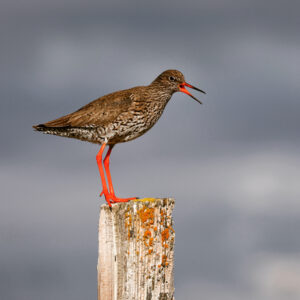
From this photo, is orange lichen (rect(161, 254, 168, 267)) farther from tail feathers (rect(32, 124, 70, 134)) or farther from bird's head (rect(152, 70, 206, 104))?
bird's head (rect(152, 70, 206, 104))

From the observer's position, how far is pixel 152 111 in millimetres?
10742

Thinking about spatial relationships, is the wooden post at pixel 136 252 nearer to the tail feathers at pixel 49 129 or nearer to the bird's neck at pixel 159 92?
the tail feathers at pixel 49 129

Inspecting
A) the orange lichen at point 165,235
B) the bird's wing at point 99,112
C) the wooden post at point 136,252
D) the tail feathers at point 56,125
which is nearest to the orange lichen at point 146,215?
the wooden post at point 136,252

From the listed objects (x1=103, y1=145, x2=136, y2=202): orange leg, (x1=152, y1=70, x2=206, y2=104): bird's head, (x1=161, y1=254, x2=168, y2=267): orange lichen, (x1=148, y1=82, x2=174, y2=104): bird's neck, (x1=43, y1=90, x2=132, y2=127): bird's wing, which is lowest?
(x1=161, y1=254, x2=168, y2=267): orange lichen

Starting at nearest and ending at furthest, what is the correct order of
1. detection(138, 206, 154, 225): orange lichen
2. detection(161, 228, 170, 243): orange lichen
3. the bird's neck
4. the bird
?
detection(138, 206, 154, 225): orange lichen, detection(161, 228, 170, 243): orange lichen, the bird, the bird's neck

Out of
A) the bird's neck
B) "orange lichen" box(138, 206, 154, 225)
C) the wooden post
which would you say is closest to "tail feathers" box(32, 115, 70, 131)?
the bird's neck

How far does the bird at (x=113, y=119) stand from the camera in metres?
10.4

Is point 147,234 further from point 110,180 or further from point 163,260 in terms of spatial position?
point 110,180

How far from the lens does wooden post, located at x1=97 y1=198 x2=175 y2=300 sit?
244 inches

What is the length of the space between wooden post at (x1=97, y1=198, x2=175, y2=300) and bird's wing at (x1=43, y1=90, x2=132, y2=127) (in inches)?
163

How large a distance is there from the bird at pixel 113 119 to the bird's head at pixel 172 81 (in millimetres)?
38

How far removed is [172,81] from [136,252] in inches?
237

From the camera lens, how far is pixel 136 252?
20.3ft

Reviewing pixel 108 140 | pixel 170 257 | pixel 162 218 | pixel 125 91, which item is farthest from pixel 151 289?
pixel 125 91
